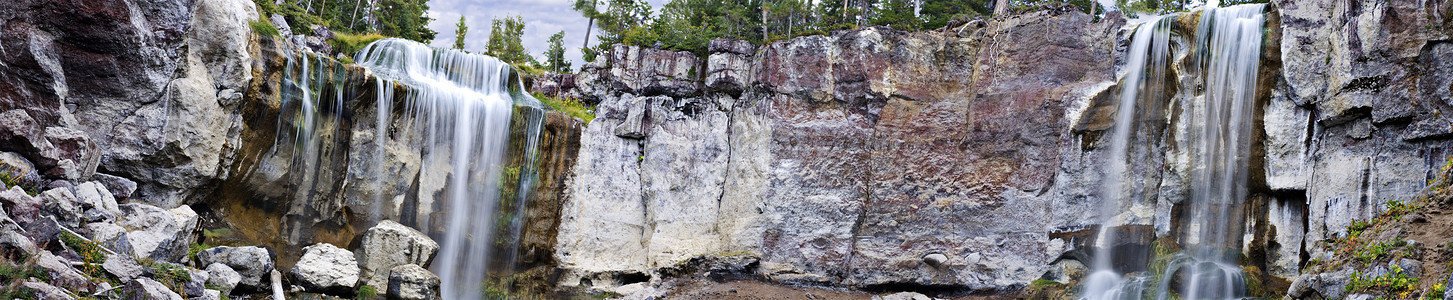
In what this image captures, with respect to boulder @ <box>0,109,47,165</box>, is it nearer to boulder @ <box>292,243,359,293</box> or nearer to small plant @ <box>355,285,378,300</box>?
boulder @ <box>292,243,359,293</box>

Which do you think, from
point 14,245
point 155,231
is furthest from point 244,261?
point 14,245

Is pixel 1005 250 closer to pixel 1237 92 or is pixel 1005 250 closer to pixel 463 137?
pixel 1237 92

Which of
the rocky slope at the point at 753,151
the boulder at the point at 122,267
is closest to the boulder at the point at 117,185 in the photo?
the rocky slope at the point at 753,151

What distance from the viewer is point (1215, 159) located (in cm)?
1769

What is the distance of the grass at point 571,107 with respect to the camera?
22.6 meters

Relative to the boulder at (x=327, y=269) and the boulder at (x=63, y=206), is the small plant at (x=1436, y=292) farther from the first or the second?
the boulder at (x=63, y=206)

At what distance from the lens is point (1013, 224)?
65.3 feet

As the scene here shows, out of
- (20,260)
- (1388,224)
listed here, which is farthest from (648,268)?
(1388,224)

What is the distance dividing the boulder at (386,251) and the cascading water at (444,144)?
1199 millimetres

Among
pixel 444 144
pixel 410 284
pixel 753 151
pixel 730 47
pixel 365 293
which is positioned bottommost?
pixel 365 293

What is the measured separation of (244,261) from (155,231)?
170 centimetres

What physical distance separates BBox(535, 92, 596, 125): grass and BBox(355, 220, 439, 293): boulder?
511 cm

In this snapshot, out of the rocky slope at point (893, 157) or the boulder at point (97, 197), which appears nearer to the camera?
the boulder at point (97, 197)

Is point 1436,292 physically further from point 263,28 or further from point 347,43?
point 347,43
